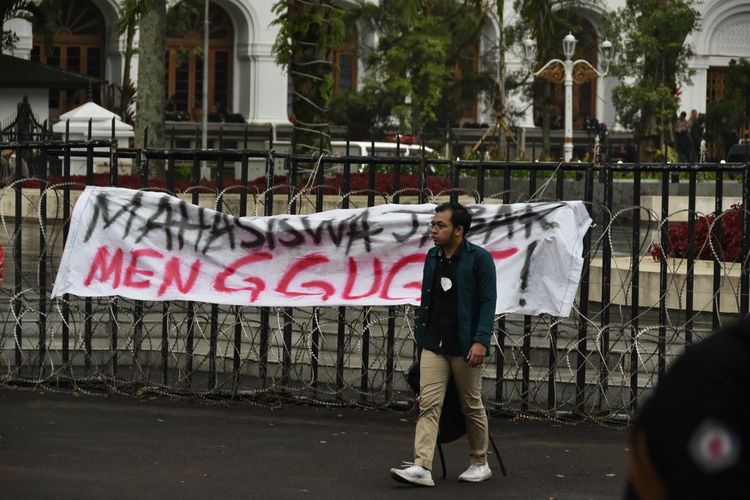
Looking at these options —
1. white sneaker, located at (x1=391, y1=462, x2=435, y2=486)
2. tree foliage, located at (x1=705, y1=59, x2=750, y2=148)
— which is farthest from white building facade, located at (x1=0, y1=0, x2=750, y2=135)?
white sneaker, located at (x1=391, y1=462, x2=435, y2=486)

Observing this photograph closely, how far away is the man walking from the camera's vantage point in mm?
7828

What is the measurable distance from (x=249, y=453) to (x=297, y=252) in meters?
1.83

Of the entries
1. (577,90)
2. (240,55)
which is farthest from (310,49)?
(577,90)

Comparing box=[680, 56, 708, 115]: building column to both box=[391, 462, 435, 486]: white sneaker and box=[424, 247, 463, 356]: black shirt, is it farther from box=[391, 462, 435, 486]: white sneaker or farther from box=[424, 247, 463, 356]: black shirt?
box=[391, 462, 435, 486]: white sneaker

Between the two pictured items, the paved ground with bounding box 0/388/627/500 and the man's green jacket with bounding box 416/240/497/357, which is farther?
the man's green jacket with bounding box 416/240/497/357

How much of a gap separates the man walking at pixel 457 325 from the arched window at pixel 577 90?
31.3m

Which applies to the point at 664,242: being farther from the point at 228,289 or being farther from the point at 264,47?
the point at 264,47

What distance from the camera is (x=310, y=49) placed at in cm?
1511

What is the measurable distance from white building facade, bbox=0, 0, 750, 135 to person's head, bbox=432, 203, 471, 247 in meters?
38.4

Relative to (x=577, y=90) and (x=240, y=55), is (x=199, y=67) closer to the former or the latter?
(x=240, y=55)

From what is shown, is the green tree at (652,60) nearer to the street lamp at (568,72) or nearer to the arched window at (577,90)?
the arched window at (577,90)

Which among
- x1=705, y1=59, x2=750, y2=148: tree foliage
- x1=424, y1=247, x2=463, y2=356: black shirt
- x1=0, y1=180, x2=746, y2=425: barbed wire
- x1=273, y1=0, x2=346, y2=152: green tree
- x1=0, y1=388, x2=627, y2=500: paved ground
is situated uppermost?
x1=705, y1=59, x2=750, y2=148: tree foliage

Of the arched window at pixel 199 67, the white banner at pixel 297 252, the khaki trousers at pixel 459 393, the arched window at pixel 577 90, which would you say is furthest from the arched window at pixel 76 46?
the khaki trousers at pixel 459 393

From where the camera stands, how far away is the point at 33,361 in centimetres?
1098
